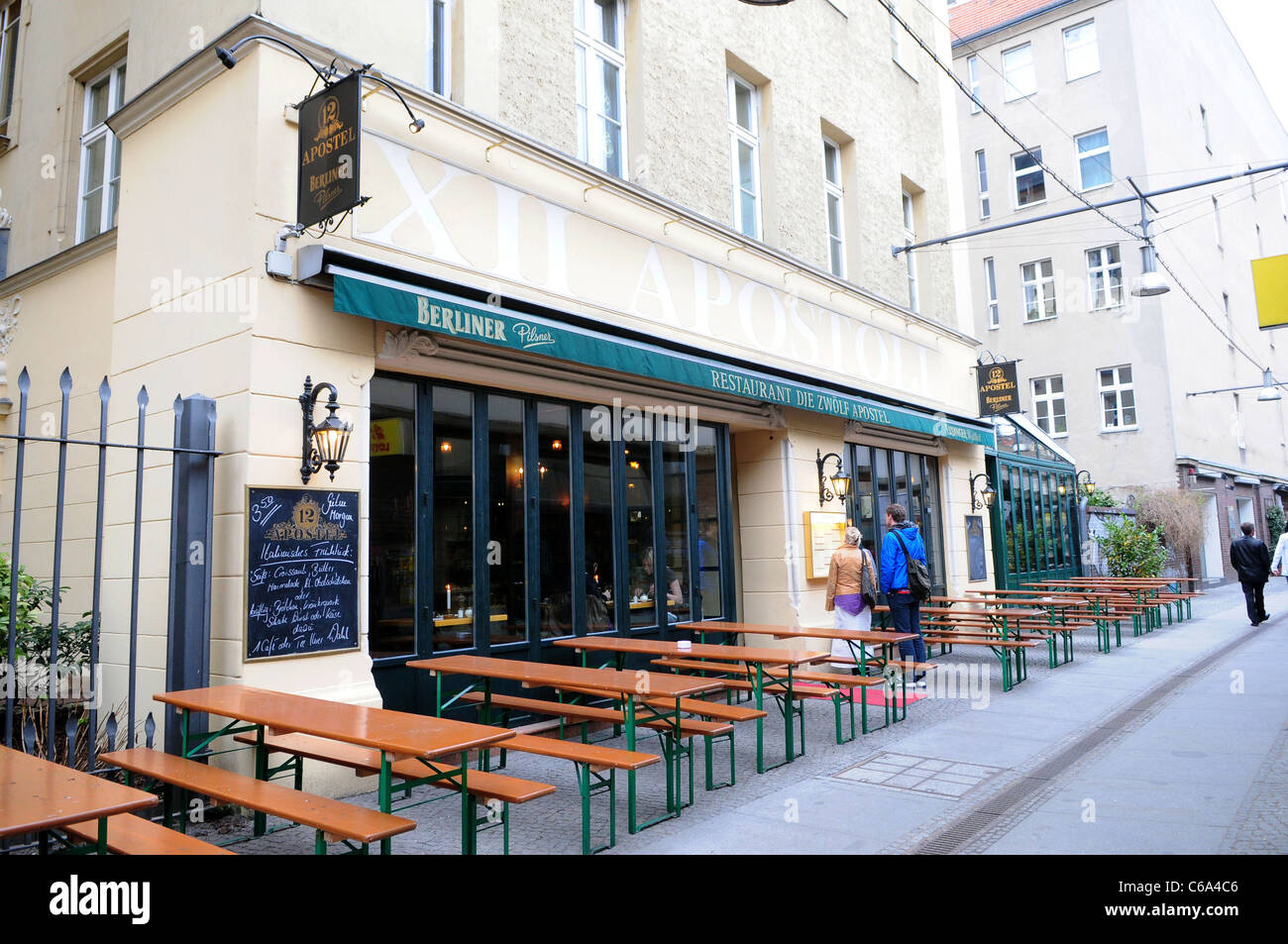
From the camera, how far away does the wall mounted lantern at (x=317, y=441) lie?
19.9 feet

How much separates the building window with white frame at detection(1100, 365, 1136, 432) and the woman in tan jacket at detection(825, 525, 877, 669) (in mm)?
18578

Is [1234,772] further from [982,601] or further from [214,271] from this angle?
[214,271]

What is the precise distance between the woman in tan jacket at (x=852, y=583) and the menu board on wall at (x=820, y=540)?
1.10 meters

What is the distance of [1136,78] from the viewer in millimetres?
24859

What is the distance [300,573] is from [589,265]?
13.6 ft

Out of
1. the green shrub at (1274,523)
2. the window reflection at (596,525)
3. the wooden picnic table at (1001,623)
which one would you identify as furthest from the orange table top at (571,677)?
the green shrub at (1274,523)

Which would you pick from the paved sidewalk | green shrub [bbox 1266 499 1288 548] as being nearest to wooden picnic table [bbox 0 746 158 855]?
the paved sidewalk

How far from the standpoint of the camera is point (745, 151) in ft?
37.8

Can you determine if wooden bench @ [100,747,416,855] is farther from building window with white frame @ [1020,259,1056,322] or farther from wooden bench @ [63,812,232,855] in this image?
building window with white frame @ [1020,259,1056,322]

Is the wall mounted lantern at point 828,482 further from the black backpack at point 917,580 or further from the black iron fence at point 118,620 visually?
the black iron fence at point 118,620

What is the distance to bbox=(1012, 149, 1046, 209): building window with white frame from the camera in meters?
26.7

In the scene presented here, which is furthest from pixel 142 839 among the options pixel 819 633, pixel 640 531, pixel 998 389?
pixel 998 389

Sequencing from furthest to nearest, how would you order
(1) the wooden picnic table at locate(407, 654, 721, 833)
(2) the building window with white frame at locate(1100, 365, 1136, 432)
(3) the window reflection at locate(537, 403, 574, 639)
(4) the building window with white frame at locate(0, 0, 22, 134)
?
(2) the building window with white frame at locate(1100, 365, 1136, 432) → (4) the building window with white frame at locate(0, 0, 22, 134) → (3) the window reflection at locate(537, 403, 574, 639) → (1) the wooden picnic table at locate(407, 654, 721, 833)
